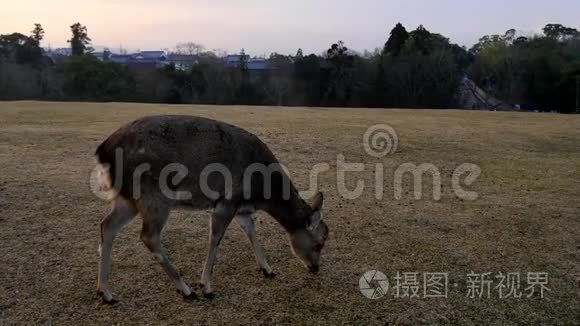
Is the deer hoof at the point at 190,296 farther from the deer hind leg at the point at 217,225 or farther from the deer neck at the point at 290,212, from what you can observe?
the deer neck at the point at 290,212

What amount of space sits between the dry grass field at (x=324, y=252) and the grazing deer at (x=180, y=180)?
0.48 meters

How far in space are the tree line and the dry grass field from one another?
104 feet

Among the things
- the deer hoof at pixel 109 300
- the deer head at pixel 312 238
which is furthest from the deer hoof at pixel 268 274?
the deer hoof at pixel 109 300

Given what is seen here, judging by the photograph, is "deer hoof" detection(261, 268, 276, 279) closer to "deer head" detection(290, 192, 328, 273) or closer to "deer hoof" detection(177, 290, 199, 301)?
"deer head" detection(290, 192, 328, 273)

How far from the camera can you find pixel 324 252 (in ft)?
22.6

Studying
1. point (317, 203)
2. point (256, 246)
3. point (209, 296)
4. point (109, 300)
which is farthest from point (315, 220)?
point (109, 300)

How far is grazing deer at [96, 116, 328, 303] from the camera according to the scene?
5094mm

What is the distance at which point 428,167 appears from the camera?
12.8 meters

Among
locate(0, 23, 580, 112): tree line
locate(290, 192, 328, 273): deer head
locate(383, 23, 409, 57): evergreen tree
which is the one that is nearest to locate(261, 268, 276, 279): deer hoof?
locate(290, 192, 328, 273): deer head

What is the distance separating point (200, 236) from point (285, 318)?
251cm

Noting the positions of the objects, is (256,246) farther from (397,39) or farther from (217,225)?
(397,39)

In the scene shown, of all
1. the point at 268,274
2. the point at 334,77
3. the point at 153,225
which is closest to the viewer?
the point at 153,225

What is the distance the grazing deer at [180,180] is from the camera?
16.7 feet

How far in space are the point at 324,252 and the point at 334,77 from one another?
41817mm
